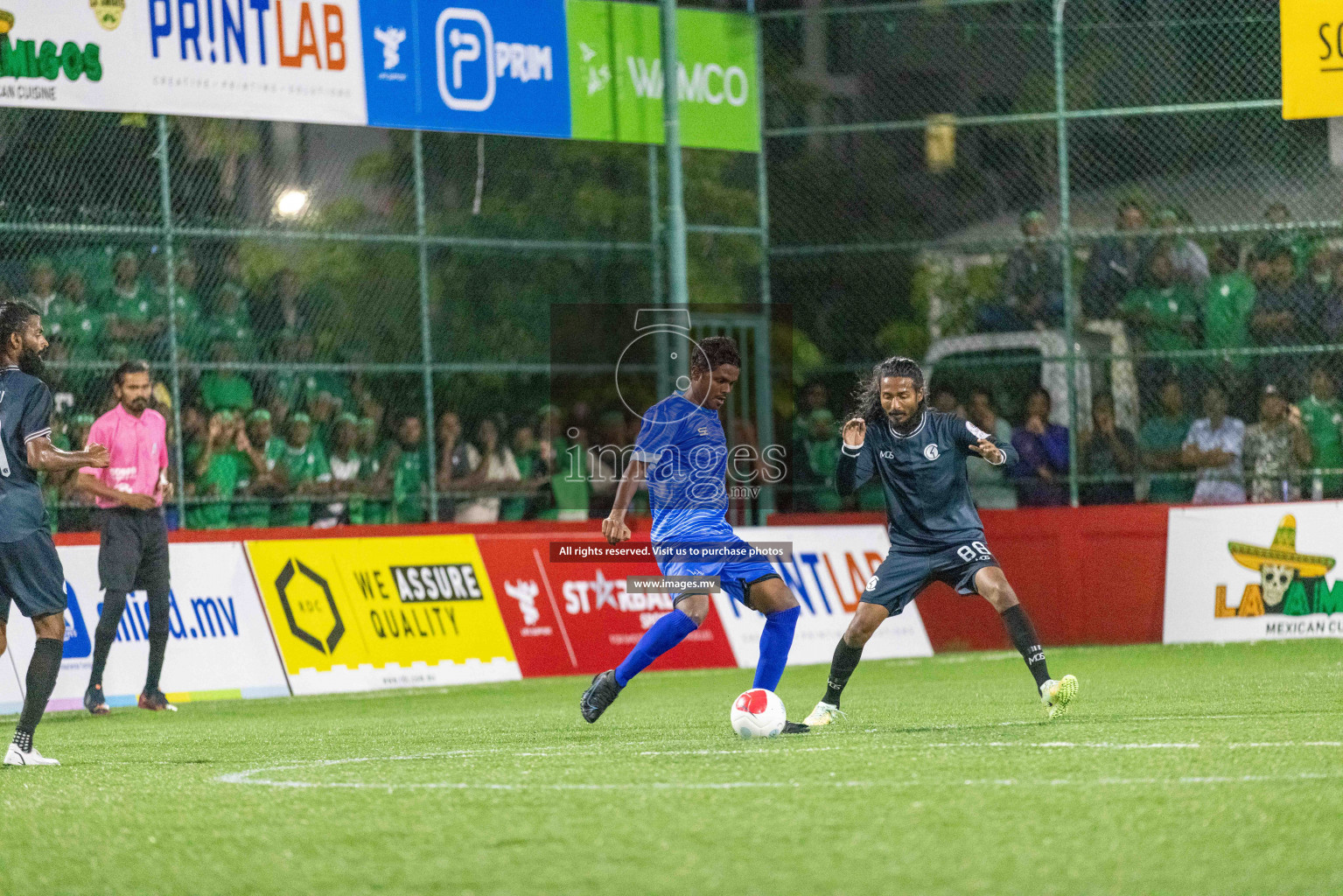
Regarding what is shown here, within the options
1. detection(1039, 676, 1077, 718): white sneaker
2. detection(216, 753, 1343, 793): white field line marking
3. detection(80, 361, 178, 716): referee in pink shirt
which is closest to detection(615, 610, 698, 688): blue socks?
detection(1039, 676, 1077, 718): white sneaker

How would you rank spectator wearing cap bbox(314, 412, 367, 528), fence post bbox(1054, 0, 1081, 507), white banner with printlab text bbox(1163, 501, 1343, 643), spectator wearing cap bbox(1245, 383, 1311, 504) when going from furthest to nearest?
fence post bbox(1054, 0, 1081, 507)
spectator wearing cap bbox(1245, 383, 1311, 504)
spectator wearing cap bbox(314, 412, 367, 528)
white banner with printlab text bbox(1163, 501, 1343, 643)

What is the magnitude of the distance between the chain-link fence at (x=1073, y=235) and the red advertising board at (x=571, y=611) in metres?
3.11

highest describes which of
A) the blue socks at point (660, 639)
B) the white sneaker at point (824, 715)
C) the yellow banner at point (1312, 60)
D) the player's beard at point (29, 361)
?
the yellow banner at point (1312, 60)

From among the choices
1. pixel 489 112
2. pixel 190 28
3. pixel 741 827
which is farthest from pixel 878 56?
pixel 741 827

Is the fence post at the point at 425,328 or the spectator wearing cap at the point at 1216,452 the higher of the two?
the fence post at the point at 425,328

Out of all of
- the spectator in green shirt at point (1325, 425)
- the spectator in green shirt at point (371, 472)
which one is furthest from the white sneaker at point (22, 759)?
the spectator in green shirt at point (1325, 425)

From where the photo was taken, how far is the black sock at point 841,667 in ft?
32.1

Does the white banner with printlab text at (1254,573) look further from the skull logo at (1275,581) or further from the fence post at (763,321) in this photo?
the fence post at (763,321)

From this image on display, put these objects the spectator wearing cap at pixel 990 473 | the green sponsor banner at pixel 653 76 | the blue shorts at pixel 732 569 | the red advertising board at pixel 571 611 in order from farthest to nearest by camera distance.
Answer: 1. the green sponsor banner at pixel 653 76
2. the spectator wearing cap at pixel 990 473
3. the red advertising board at pixel 571 611
4. the blue shorts at pixel 732 569

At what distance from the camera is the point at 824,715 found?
9.74 metres

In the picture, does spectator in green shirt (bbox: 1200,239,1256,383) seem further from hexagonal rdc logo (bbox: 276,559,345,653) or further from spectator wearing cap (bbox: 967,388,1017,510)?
hexagonal rdc logo (bbox: 276,559,345,653)

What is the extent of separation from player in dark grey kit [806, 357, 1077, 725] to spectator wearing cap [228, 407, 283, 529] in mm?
7726

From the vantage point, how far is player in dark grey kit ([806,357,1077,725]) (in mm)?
9664

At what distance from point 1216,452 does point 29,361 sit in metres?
11.8
